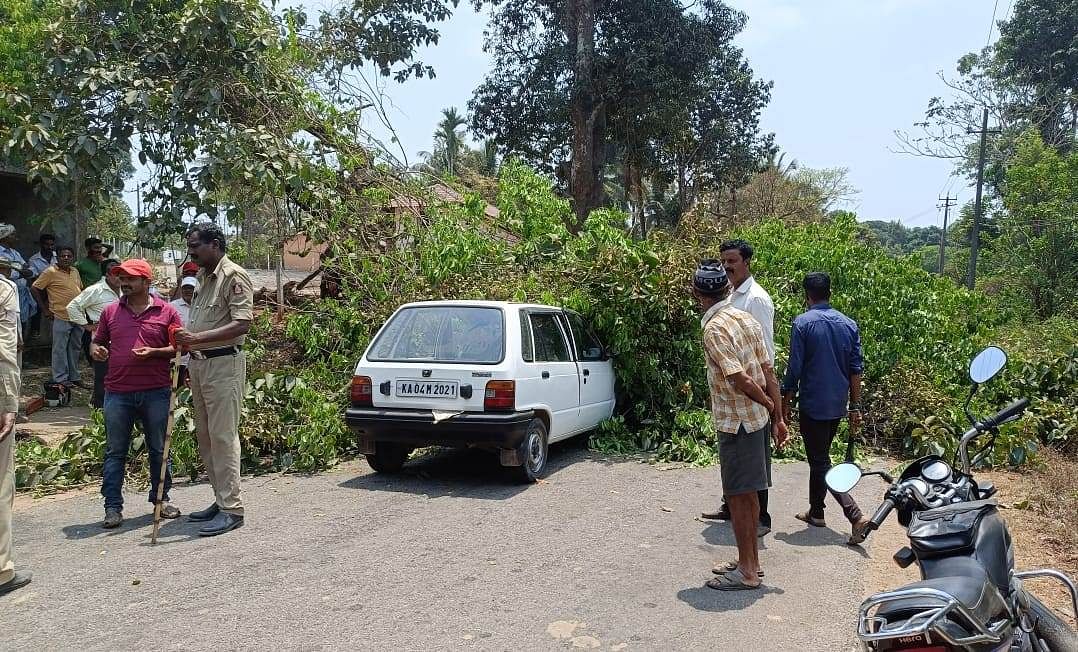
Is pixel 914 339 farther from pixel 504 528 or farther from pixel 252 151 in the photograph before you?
pixel 252 151

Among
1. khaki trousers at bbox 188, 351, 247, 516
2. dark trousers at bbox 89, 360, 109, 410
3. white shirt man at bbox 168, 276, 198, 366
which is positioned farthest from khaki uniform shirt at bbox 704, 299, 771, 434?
dark trousers at bbox 89, 360, 109, 410

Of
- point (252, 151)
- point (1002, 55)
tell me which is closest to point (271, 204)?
point (252, 151)

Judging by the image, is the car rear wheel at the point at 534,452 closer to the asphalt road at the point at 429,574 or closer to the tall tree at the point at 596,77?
the asphalt road at the point at 429,574

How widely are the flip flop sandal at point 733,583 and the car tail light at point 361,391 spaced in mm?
3601

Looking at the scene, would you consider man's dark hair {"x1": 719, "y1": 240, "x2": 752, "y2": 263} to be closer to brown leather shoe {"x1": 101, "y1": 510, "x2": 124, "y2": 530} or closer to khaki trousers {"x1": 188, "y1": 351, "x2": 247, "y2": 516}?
khaki trousers {"x1": 188, "y1": 351, "x2": 247, "y2": 516}

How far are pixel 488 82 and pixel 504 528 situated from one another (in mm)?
20068

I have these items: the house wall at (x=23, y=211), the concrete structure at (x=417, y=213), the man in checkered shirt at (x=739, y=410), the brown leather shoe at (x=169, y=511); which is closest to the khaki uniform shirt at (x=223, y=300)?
the brown leather shoe at (x=169, y=511)

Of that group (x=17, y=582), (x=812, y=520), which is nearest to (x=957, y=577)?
(x=812, y=520)

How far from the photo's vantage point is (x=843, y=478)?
3311mm

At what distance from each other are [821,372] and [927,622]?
11.6ft

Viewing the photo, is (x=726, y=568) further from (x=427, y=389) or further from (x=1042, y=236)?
(x=1042, y=236)

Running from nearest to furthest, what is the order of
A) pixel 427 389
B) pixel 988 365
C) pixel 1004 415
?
pixel 1004 415 < pixel 988 365 < pixel 427 389

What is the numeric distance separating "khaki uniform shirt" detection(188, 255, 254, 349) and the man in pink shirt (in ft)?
1.02

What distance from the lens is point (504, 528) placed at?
20.0ft
